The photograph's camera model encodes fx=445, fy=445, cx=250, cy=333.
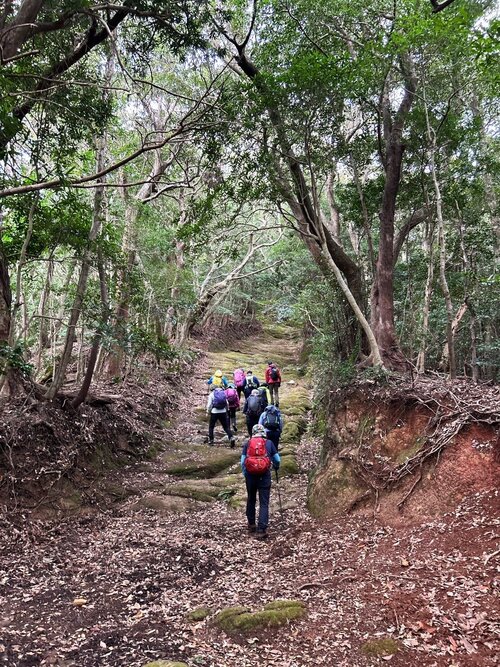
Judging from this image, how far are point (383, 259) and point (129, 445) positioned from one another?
7.55 meters

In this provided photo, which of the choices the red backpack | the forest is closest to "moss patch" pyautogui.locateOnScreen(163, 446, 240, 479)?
the forest

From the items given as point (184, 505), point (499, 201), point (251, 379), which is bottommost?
point (184, 505)

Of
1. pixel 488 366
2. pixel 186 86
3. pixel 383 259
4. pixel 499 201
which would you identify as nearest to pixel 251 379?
pixel 383 259

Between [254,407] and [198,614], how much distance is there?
21.8ft

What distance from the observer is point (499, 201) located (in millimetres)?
13961

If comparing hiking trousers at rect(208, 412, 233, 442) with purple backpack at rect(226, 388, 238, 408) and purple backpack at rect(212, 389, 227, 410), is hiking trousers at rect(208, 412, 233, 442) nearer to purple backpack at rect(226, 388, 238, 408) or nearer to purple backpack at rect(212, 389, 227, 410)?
purple backpack at rect(212, 389, 227, 410)

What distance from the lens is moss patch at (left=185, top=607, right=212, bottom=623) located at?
16.9ft

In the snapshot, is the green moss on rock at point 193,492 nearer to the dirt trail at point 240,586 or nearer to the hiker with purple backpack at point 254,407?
the dirt trail at point 240,586

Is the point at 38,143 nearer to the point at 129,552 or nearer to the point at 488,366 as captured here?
the point at 129,552

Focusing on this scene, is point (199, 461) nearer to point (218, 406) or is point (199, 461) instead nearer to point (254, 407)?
point (218, 406)

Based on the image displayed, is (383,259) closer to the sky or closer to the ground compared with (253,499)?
closer to the sky

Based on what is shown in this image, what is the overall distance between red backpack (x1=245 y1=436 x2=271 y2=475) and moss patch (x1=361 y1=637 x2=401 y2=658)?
3.27 meters

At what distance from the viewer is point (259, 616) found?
4.92 meters

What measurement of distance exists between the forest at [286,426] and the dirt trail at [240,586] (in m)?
0.03
